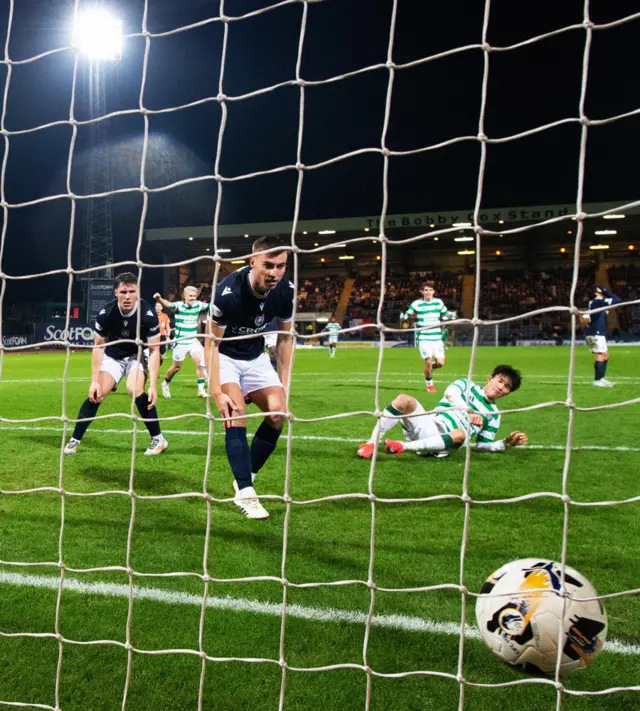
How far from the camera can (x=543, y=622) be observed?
2117 millimetres

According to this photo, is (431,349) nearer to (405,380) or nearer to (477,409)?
(405,380)

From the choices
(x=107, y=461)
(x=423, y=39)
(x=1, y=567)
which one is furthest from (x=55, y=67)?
(x=1, y=567)

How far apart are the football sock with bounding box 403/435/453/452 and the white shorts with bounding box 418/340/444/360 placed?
596 cm

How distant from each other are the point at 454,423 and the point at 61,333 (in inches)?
1084

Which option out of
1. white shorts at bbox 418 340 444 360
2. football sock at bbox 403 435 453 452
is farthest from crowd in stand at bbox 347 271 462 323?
football sock at bbox 403 435 453 452

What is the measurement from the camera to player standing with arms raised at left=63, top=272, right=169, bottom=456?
218 inches

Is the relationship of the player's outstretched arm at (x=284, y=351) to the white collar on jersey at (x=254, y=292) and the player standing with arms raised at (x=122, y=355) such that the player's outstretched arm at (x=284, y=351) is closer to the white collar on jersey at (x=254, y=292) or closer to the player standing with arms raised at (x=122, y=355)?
the white collar on jersey at (x=254, y=292)

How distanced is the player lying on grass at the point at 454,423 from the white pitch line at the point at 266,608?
9.24 feet

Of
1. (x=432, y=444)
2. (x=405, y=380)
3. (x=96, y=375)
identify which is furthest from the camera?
(x=405, y=380)

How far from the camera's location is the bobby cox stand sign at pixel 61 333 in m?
27.3

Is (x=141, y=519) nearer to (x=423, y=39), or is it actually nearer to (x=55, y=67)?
(x=423, y=39)

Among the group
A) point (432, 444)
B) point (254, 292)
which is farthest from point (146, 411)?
point (432, 444)

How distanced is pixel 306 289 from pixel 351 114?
12.2 metres

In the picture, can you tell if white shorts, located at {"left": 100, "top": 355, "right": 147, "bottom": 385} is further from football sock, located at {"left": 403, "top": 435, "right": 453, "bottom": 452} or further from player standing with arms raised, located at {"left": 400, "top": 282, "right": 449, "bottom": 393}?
player standing with arms raised, located at {"left": 400, "top": 282, "right": 449, "bottom": 393}
